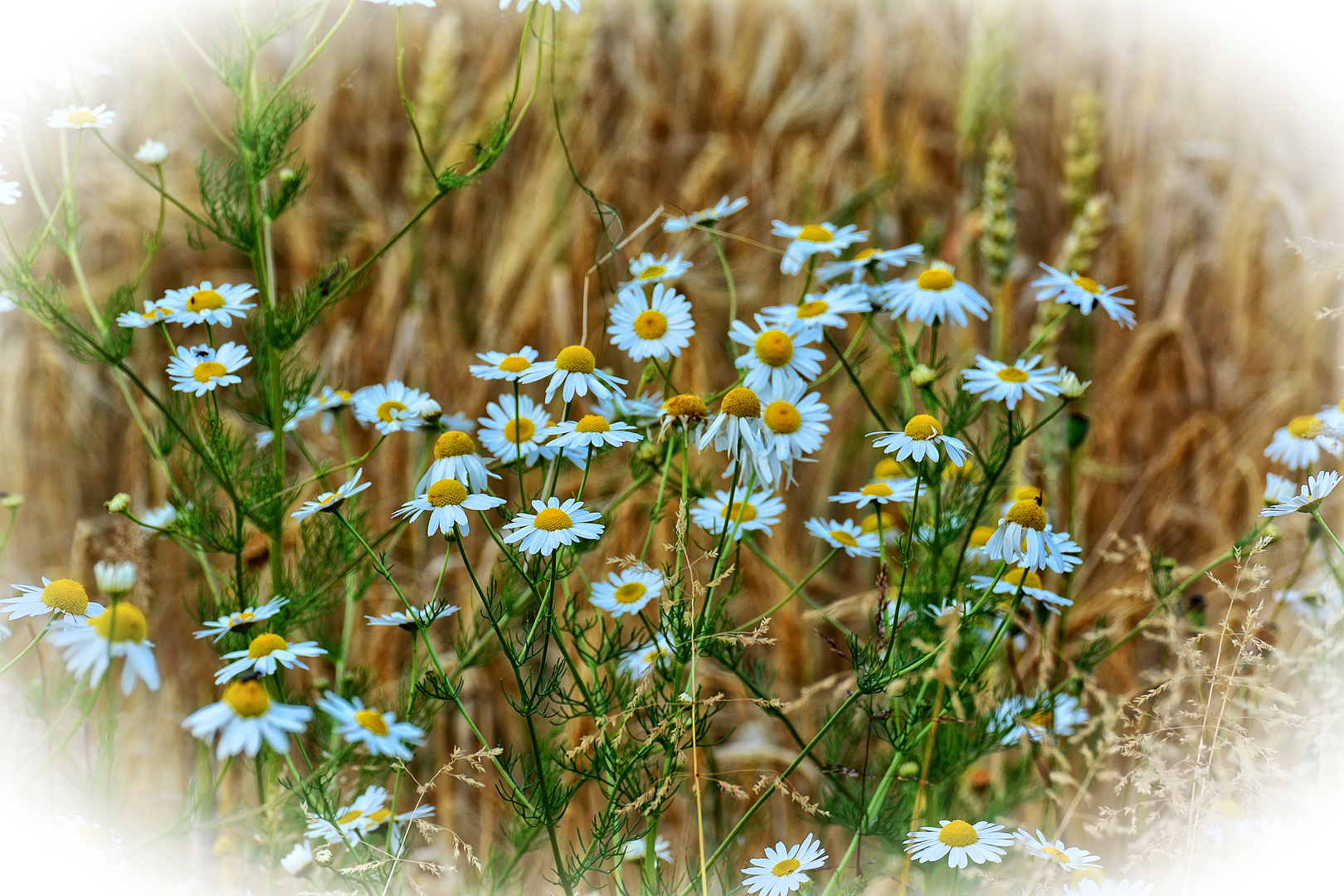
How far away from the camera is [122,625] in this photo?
26.4 inches

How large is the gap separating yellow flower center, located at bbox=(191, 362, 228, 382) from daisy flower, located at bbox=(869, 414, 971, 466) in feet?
2.29

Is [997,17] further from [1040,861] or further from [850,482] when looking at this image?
[1040,861]

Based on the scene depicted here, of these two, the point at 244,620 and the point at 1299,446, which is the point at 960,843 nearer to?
the point at 244,620

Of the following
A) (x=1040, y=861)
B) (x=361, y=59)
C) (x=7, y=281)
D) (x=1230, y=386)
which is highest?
(x=361, y=59)

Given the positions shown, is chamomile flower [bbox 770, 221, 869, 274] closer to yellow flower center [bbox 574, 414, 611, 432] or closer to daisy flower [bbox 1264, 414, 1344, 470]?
yellow flower center [bbox 574, 414, 611, 432]

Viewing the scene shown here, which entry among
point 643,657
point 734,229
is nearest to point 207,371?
point 643,657

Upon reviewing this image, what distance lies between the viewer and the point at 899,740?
0.95m

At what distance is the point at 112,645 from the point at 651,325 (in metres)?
0.61

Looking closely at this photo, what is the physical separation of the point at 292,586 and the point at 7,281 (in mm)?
437

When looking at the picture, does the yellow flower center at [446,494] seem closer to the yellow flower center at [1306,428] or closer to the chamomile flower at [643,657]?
the chamomile flower at [643,657]

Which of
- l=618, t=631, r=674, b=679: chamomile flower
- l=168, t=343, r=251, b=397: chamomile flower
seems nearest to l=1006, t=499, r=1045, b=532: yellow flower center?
l=618, t=631, r=674, b=679: chamomile flower

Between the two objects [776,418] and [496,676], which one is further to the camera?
[496,676]

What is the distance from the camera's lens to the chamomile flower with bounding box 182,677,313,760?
0.61 m

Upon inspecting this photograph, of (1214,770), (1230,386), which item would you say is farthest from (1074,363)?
(1214,770)
